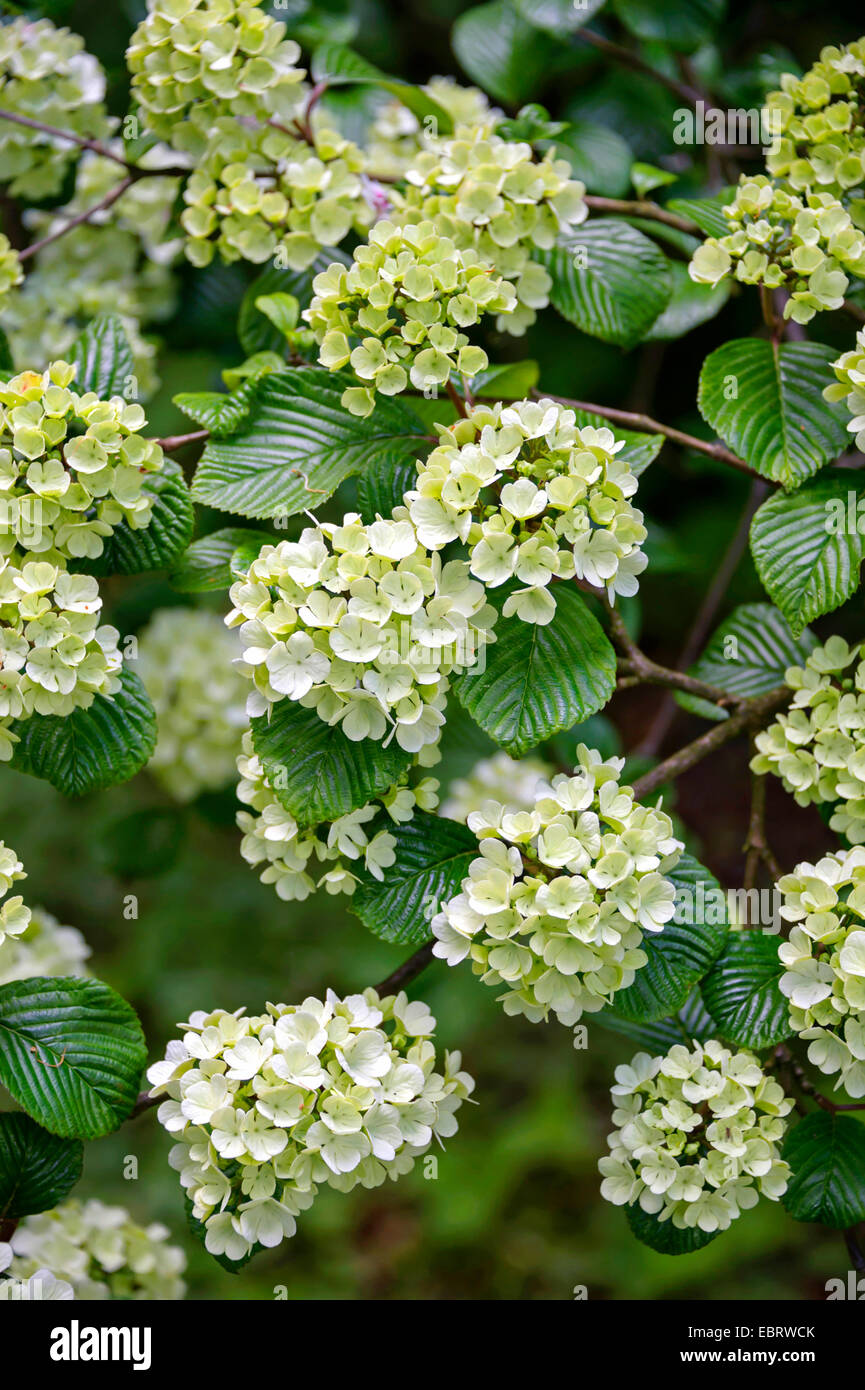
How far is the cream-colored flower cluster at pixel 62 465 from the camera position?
119 centimetres

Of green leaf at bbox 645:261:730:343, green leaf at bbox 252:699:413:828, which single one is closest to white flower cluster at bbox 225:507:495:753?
green leaf at bbox 252:699:413:828

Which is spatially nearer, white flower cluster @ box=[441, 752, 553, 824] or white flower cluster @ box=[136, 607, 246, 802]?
white flower cluster @ box=[441, 752, 553, 824]

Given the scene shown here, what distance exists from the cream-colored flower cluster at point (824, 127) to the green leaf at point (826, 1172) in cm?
117

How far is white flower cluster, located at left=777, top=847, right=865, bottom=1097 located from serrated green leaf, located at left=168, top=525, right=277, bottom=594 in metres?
0.76

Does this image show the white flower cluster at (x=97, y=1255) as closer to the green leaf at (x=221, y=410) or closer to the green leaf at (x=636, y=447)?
the green leaf at (x=221, y=410)

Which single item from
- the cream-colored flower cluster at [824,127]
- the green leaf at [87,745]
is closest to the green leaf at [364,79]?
the cream-colored flower cluster at [824,127]

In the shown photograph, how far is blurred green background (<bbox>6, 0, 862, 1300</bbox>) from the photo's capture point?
87.7 inches

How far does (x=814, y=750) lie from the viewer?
1313 mm

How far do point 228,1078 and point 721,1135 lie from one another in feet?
1.77

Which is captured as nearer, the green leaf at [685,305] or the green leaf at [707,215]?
the green leaf at [707,215]

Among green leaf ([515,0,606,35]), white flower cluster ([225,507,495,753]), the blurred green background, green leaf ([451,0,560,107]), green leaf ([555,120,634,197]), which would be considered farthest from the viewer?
the blurred green background

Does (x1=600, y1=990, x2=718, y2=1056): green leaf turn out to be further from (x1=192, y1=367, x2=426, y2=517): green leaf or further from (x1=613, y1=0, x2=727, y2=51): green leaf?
(x1=613, y1=0, x2=727, y2=51): green leaf

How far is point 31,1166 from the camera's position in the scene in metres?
1.33

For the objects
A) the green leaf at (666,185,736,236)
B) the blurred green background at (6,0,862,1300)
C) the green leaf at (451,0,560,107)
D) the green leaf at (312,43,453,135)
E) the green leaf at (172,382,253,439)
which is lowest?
the blurred green background at (6,0,862,1300)
